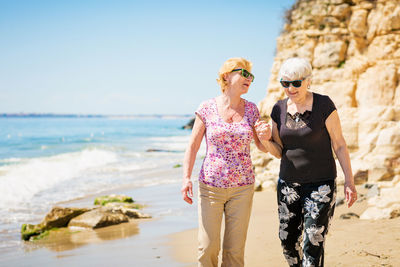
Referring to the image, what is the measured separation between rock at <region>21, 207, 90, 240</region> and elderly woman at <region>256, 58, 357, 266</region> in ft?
17.9

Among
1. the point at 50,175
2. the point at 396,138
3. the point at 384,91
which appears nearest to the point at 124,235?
the point at 396,138

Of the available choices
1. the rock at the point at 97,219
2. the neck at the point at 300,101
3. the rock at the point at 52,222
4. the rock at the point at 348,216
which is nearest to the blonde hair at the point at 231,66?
the neck at the point at 300,101

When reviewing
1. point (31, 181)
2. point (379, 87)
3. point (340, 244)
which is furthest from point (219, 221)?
point (31, 181)

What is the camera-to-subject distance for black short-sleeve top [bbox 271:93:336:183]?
3.28m

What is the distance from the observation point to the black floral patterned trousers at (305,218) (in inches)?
126

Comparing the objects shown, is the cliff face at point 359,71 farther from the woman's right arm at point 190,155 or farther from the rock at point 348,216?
the woman's right arm at point 190,155

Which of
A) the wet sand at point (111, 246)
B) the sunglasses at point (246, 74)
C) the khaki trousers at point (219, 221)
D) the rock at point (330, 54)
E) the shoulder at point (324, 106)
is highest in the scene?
the rock at point (330, 54)

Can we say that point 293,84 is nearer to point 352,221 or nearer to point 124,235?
point 352,221

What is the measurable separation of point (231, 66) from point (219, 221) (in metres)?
1.27

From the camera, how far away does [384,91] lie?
11461 millimetres

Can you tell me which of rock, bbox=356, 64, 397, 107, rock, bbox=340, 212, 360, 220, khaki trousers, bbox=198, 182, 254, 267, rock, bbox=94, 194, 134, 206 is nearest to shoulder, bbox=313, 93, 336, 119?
khaki trousers, bbox=198, 182, 254, 267

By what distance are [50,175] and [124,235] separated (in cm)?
1101

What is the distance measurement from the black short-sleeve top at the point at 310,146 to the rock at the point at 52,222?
563cm

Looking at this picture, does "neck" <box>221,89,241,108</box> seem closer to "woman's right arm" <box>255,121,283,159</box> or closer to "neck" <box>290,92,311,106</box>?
"woman's right arm" <box>255,121,283,159</box>
